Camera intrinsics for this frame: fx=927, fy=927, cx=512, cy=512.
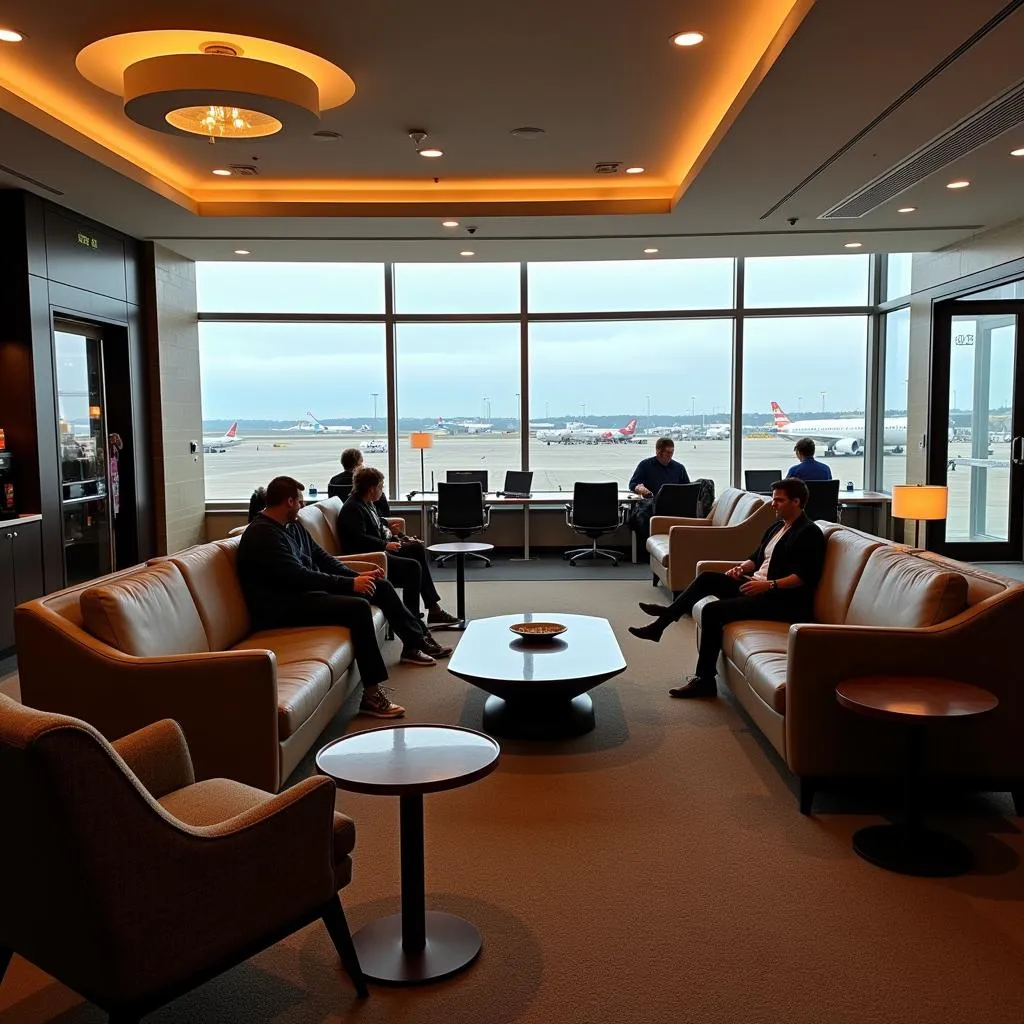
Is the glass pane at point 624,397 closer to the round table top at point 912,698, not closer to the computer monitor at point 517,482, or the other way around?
the computer monitor at point 517,482

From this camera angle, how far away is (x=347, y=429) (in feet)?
35.3

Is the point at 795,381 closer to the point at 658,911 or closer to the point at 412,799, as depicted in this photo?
the point at 658,911

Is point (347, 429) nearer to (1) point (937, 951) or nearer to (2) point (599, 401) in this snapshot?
(2) point (599, 401)

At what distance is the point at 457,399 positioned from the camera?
1069cm

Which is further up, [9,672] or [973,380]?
[973,380]

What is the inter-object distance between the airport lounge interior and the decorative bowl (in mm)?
109

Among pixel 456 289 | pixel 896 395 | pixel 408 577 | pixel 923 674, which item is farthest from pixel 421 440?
pixel 923 674

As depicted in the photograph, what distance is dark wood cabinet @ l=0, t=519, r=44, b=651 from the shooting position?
236 inches

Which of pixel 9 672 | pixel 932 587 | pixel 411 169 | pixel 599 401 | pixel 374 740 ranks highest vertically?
pixel 411 169

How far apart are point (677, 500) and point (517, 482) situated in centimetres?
209

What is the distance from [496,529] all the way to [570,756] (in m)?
6.47

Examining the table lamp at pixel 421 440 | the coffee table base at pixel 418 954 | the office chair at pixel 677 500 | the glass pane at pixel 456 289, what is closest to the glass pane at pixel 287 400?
the glass pane at pixel 456 289

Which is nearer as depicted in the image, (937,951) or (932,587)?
(937,951)

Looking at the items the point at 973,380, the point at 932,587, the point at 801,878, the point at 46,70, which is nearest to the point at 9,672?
the point at 46,70
